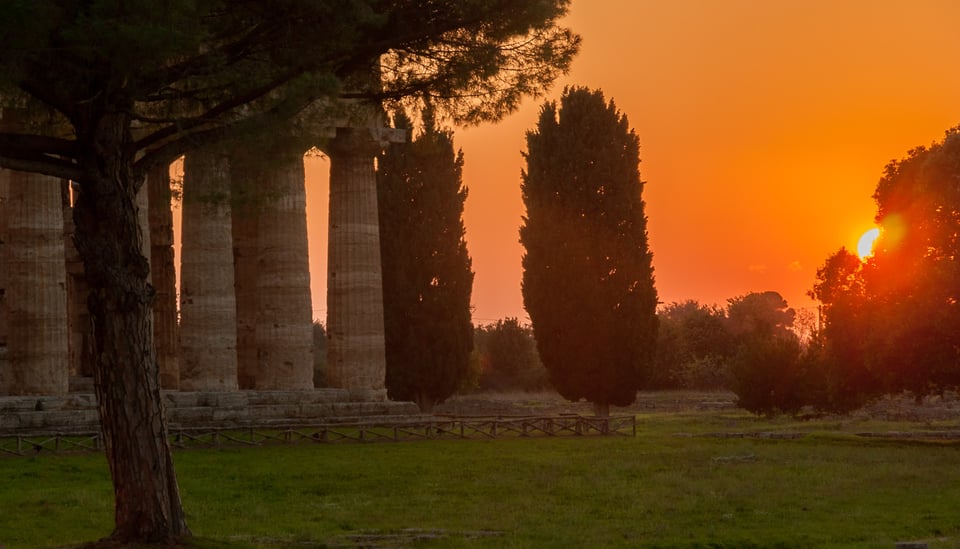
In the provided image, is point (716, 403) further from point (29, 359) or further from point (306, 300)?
point (29, 359)

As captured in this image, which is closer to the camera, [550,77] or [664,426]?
[550,77]

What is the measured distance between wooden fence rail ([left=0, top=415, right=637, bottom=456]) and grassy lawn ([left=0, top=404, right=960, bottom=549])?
3.78 ft

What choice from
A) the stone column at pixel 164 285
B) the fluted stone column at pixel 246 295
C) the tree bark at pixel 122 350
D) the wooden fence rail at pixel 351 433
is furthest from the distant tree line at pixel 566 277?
the tree bark at pixel 122 350

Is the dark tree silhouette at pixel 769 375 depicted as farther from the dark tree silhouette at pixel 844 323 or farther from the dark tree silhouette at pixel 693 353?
the dark tree silhouette at pixel 693 353

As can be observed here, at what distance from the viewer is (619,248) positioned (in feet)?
199

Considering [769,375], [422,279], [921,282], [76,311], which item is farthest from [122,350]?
[769,375]

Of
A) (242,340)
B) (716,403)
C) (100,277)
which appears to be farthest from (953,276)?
(716,403)

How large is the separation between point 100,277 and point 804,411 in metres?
49.3

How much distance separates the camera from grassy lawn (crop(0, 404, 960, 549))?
23703mm

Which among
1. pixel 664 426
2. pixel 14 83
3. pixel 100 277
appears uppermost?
pixel 14 83

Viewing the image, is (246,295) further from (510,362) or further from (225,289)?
(510,362)

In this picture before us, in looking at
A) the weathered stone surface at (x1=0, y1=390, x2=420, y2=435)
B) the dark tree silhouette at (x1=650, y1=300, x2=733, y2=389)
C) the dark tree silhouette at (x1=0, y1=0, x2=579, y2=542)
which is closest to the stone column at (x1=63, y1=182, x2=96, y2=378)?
the weathered stone surface at (x1=0, y1=390, x2=420, y2=435)

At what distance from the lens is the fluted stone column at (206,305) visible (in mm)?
43344

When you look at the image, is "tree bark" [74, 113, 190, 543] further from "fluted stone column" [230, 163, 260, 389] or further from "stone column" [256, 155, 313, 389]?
"fluted stone column" [230, 163, 260, 389]
